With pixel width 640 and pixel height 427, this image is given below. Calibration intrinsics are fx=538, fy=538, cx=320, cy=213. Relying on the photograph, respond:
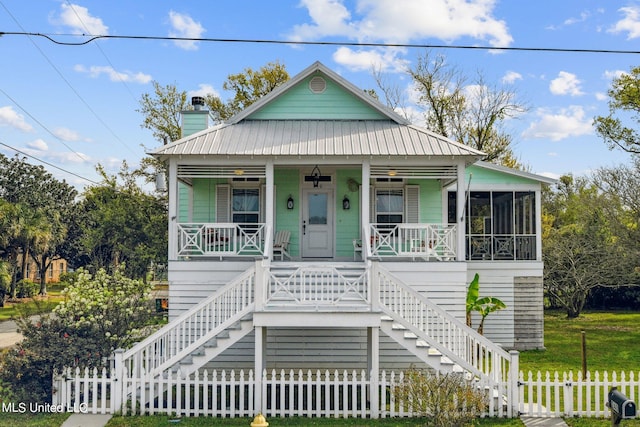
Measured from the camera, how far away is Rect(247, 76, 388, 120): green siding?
15555 mm

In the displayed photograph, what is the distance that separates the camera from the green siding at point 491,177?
57.8ft

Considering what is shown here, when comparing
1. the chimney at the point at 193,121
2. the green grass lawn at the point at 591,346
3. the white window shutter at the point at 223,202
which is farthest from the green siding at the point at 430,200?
the chimney at the point at 193,121

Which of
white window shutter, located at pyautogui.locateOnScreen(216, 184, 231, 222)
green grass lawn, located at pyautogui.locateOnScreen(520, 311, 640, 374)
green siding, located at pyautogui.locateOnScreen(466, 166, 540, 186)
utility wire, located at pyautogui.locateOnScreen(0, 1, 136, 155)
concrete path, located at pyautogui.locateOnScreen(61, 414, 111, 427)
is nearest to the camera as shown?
concrete path, located at pyautogui.locateOnScreen(61, 414, 111, 427)

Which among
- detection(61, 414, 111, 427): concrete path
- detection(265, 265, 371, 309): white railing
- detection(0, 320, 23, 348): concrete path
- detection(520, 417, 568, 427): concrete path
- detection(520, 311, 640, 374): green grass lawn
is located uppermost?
detection(265, 265, 371, 309): white railing

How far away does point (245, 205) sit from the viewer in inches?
626

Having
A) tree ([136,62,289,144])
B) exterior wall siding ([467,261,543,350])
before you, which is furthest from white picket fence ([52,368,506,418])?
tree ([136,62,289,144])

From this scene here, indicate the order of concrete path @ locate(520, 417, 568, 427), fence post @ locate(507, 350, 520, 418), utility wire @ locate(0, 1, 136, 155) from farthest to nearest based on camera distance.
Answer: utility wire @ locate(0, 1, 136, 155)
fence post @ locate(507, 350, 520, 418)
concrete path @ locate(520, 417, 568, 427)

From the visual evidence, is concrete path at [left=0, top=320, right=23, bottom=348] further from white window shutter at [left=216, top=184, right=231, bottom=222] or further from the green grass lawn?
the green grass lawn

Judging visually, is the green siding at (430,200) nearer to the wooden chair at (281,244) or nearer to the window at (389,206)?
the window at (389,206)

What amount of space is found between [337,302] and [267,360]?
362cm

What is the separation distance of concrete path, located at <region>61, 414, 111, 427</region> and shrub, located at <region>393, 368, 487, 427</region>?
207 inches

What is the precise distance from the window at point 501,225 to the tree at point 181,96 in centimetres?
1702

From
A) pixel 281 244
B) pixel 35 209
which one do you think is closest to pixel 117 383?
pixel 281 244

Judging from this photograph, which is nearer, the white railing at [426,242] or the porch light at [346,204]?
the white railing at [426,242]
